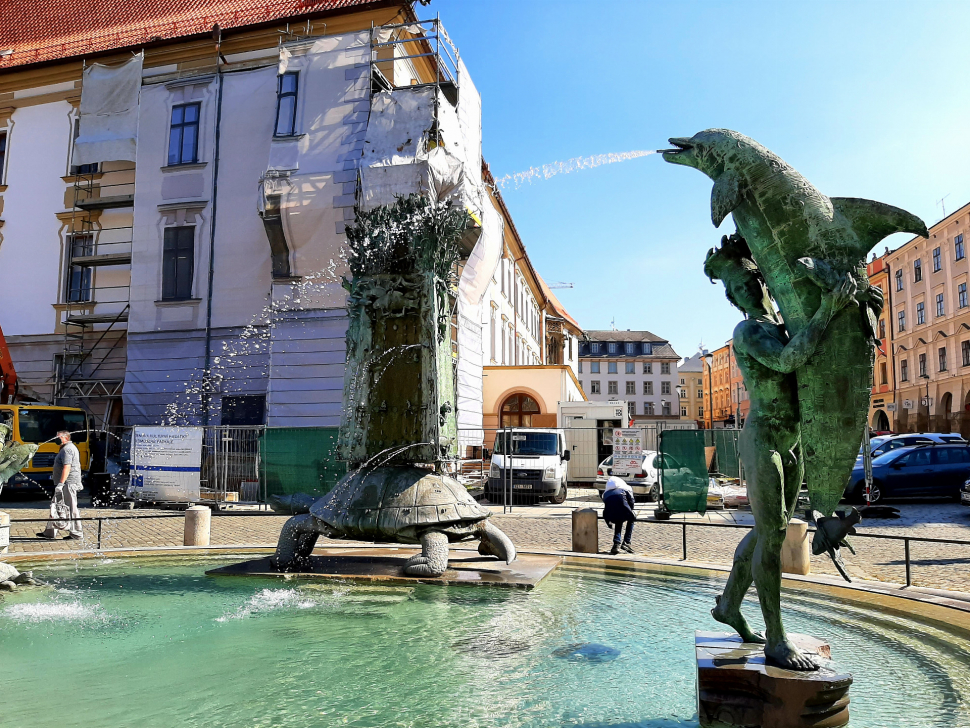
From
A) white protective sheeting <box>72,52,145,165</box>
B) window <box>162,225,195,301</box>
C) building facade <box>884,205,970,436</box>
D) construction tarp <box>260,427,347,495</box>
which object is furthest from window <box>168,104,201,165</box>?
building facade <box>884,205,970,436</box>

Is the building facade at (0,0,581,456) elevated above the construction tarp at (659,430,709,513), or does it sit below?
above

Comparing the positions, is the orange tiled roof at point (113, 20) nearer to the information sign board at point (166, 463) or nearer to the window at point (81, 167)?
the window at point (81, 167)

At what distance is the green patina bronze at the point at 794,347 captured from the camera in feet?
11.7

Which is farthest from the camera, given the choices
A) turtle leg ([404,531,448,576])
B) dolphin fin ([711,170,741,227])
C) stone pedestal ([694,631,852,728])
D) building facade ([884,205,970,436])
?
building facade ([884,205,970,436])

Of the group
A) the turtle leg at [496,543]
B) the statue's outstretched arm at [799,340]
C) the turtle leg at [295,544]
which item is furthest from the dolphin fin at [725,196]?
the turtle leg at [295,544]

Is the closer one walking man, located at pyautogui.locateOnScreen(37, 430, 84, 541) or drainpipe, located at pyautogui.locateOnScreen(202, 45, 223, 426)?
walking man, located at pyautogui.locateOnScreen(37, 430, 84, 541)

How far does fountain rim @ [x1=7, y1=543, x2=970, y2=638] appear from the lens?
5.83m

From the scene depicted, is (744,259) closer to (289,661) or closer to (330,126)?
(289,661)

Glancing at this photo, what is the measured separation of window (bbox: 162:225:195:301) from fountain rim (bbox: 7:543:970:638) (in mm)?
15724

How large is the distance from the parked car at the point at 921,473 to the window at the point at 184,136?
22.3m

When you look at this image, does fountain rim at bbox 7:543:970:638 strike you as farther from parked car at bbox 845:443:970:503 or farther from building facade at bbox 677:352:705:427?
building facade at bbox 677:352:705:427

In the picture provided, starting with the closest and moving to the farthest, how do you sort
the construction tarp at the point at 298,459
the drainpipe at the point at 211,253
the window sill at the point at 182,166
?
the construction tarp at the point at 298,459 → the drainpipe at the point at 211,253 → the window sill at the point at 182,166

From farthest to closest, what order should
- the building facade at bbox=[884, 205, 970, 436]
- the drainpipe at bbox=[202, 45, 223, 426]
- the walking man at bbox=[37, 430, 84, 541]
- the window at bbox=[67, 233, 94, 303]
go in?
the building facade at bbox=[884, 205, 970, 436] < the window at bbox=[67, 233, 94, 303] < the drainpipe at bbox=[202, 45, 223, 426] < the walking man at bbox=[37, 430, 84, 541]

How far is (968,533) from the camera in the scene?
12.9 m
